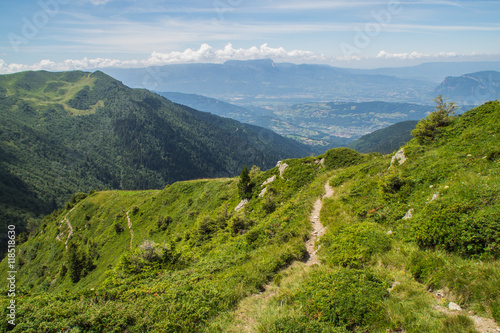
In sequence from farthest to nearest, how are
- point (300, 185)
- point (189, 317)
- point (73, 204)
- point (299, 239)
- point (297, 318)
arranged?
1. point (73, 204)
2. point (300, 185)
3. point (299, 239)
4. point (189, 317)
5. point (297, 318)

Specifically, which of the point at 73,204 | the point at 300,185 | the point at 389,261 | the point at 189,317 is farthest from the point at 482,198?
the point at 73,204

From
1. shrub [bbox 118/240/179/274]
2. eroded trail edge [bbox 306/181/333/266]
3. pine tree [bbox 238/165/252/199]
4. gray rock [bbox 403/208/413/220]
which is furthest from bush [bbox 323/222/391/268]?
Answer: pine tree [bbox 238/165/252/199]

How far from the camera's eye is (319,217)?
17672 mm

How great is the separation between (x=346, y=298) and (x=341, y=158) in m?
29.4

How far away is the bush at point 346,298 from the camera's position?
6859mm

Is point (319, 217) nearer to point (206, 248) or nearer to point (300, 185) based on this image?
point (206, 248)

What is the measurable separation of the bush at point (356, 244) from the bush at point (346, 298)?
1.91 meters

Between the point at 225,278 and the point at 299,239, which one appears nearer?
the point at 225,278

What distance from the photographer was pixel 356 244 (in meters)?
11.3

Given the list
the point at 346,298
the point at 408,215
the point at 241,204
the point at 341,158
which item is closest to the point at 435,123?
the point at 408,215

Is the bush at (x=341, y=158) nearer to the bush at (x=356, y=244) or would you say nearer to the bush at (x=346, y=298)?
the bush at (x=356, y=244)

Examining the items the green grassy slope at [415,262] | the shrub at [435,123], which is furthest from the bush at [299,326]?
the shrub at [435,123]

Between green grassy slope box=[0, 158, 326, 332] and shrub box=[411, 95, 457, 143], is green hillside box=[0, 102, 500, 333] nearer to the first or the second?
green grassy slope box=[0, 158, 326, 332]

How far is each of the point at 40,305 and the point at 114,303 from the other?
2883 millimetres
